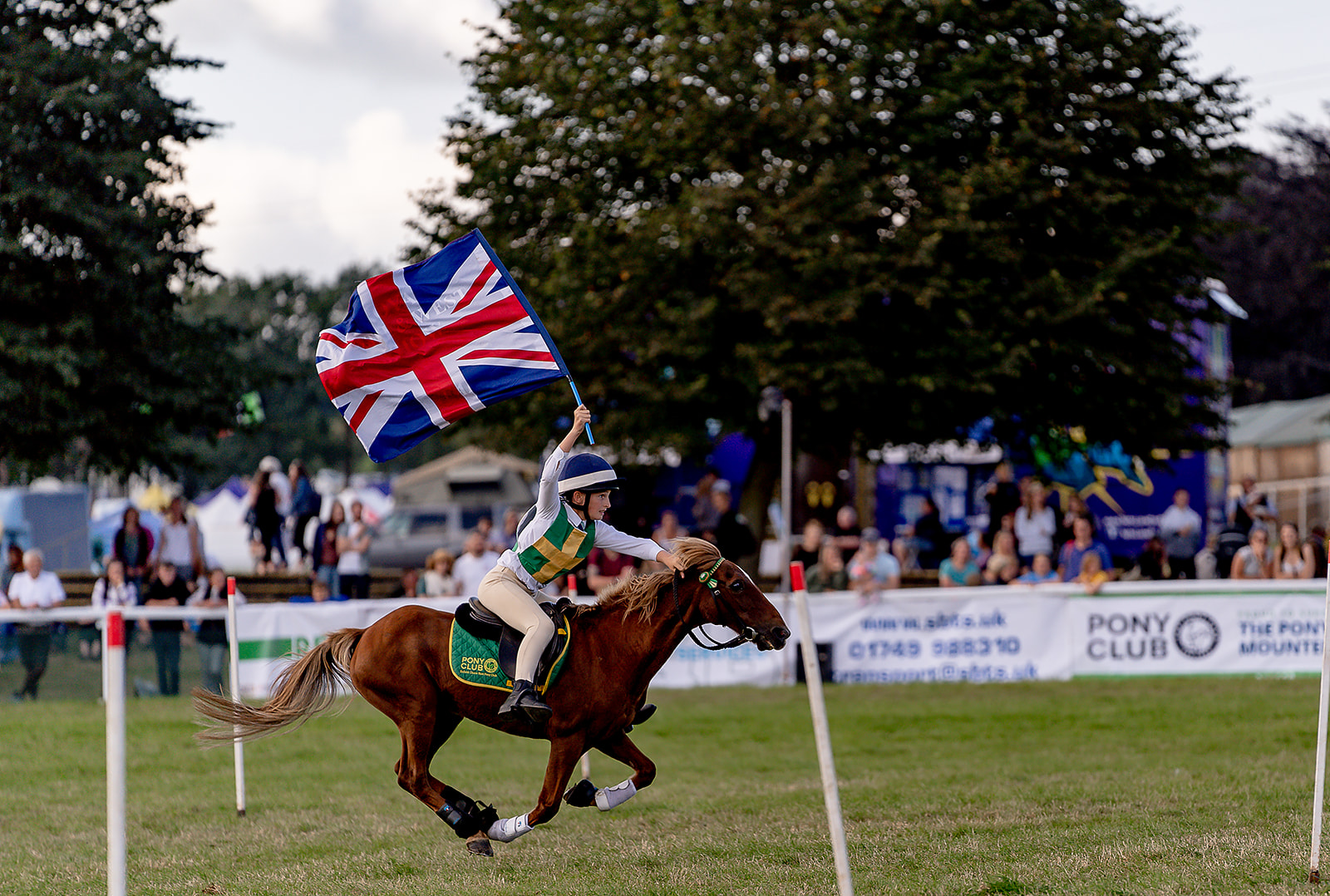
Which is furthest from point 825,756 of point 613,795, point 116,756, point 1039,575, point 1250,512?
point 1250,512

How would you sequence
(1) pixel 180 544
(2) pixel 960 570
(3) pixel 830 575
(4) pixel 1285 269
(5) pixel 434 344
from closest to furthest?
(5) pixel 434 344
(3) pixel 830 575
(2) pixel 960 570
(1) pixel 180 544
(4) pixel 1285 269

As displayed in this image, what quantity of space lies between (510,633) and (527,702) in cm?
49

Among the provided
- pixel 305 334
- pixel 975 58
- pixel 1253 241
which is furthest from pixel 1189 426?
pixel 305 334

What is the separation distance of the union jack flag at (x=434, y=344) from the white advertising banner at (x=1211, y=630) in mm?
10237

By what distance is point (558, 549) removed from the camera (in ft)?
26.8

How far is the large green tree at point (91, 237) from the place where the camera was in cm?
2008

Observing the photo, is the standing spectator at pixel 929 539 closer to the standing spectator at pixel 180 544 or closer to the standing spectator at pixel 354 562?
the standing spectator at pixel 354 562

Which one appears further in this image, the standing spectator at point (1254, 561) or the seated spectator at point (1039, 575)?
the standing spectator at point (1254, 561)

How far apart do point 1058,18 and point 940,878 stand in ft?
63.6

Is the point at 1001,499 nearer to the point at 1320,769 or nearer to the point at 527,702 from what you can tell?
the point at 1320,769

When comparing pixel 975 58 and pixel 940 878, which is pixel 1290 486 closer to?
pixel 975 58

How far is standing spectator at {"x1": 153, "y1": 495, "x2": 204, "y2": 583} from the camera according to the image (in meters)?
20.3

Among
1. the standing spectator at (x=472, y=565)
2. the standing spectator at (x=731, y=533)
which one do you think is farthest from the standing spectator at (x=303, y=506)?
the standing spectator at (x=731, y=533)

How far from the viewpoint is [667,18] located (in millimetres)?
22797
